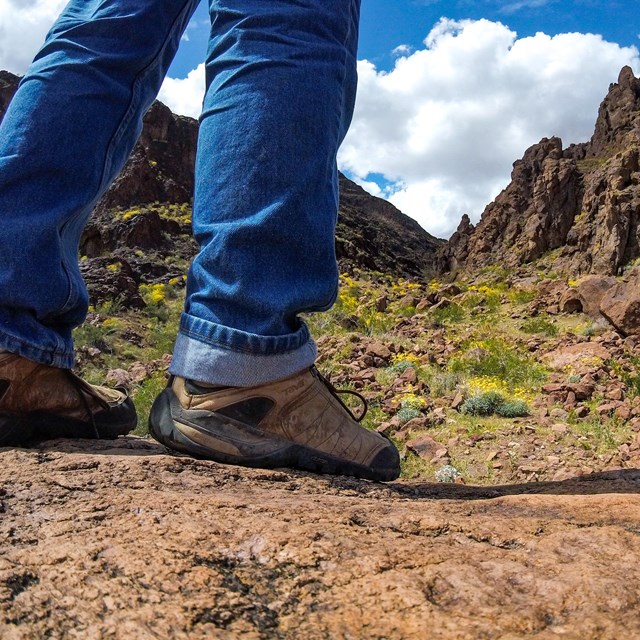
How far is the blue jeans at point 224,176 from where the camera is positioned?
54.1 inches

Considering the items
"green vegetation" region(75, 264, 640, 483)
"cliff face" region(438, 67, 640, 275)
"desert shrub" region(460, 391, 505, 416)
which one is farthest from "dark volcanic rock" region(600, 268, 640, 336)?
"cliff face" region(438, 67, 640, 275)

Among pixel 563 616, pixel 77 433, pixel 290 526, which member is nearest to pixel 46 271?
pixel 77 433

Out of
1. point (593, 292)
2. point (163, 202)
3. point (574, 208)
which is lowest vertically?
point (593, 292)

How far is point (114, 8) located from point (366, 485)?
131 centimetres

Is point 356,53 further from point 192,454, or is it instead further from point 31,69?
point 192,454

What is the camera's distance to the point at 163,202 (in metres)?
32.0

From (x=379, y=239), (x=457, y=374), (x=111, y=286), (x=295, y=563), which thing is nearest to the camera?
(x=295, y=563)

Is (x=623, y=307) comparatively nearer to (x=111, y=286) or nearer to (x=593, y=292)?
(x=593, y=292)

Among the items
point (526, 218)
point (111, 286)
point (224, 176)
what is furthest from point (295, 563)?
point (526, 218)

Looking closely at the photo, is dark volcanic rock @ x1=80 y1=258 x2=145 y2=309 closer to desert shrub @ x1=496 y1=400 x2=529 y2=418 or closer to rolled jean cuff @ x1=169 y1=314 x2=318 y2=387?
desert shrub @ x1=496 y1=400 x2=529 y2=418

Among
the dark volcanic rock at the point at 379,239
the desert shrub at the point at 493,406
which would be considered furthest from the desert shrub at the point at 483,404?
the dark volcanic rock at the point at 379,239

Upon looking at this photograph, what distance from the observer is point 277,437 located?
149cm

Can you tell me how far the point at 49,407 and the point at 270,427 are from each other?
57cm

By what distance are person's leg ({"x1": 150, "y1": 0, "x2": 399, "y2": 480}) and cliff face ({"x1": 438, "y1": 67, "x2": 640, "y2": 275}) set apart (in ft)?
69.1
